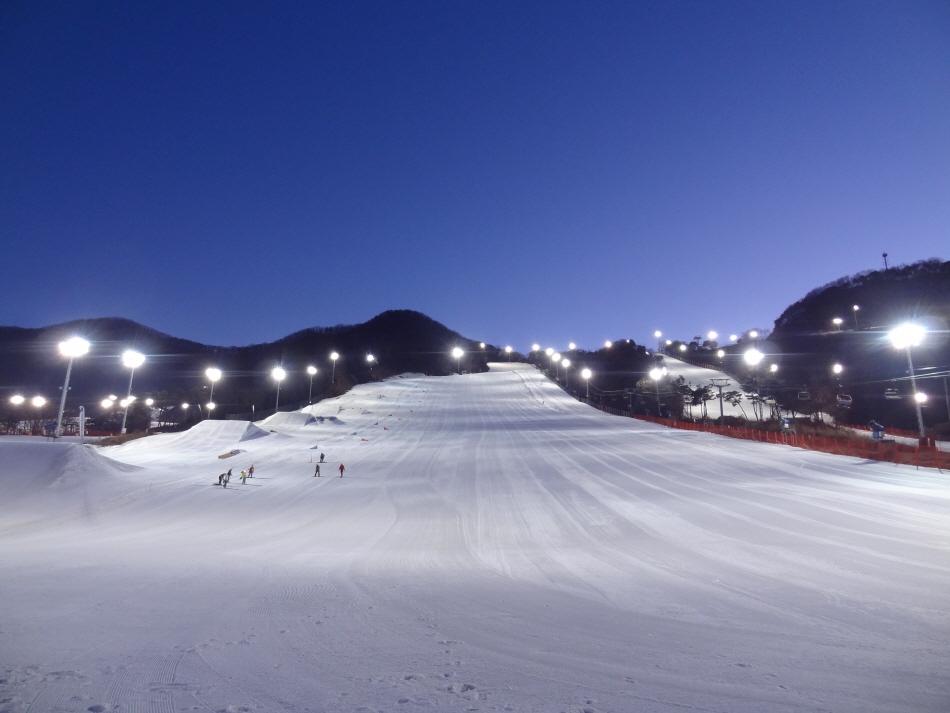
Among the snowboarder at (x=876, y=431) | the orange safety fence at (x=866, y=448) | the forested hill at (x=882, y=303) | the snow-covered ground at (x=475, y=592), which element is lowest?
the snow-covered ground at (x=475, y=592)

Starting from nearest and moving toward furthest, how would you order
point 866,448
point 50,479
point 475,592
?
1. point 475,592
2. point 50,479
3. point 866,448

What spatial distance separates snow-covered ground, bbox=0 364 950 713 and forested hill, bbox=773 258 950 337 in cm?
7062

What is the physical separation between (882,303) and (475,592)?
10563cm

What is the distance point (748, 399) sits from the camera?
206ft

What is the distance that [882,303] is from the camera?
8619 cm

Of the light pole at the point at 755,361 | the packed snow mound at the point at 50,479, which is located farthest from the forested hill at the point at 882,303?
the packed snow mound at the point at 50,479

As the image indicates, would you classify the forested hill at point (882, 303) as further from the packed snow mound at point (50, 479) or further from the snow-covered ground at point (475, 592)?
the packed snow mound at point (50, 479)

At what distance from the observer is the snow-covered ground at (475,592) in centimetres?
407

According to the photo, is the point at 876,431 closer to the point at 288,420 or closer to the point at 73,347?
the point at 288,420

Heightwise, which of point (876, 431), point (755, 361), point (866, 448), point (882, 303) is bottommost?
point (866, 448)

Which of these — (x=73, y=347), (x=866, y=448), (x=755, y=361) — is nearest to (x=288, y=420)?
(x=73, y=347)

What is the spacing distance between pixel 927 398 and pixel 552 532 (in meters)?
57.4

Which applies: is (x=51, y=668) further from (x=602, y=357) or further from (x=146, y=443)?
(x=602, y=357)

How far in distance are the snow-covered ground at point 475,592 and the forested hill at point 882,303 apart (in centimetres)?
7062
